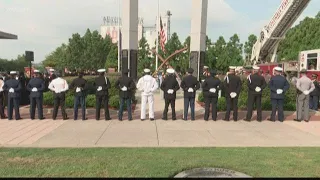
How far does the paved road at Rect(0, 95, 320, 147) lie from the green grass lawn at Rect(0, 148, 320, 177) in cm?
72

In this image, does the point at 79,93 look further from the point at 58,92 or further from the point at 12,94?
the point at 12,94

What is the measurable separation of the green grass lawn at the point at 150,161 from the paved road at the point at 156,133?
2.35 feet

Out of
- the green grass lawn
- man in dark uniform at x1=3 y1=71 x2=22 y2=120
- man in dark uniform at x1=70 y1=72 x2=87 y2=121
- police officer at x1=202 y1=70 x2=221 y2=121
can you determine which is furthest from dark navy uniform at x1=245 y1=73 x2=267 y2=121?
man in dark uniform at x1=3 y1=71 x2=22 y2=120

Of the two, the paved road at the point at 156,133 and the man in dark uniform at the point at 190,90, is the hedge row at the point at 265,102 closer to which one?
the paved road at the point at 156,133

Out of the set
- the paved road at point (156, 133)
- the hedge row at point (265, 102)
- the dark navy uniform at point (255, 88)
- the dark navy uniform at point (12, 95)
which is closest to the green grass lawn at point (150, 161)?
the paved road at point (156, 133)

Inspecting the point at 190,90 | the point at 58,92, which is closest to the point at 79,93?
the point at 58,92

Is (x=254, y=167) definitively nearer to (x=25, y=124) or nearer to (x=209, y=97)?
(x=209, y=97)

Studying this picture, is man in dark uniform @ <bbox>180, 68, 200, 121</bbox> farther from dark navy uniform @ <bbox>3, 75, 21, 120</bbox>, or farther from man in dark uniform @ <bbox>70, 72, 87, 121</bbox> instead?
dark navy uniform @ <bbox>3, 75, 21, 120</bbox>

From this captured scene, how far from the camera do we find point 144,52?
42344 millimetres

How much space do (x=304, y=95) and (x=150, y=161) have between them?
23.5 feet

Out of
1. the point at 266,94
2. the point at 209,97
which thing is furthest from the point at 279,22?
the point at 209,97

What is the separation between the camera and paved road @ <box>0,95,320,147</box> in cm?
739

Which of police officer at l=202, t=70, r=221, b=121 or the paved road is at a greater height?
police officer at l=202, t=70, r=221, b=121

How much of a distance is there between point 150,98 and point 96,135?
115 inches
